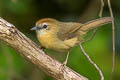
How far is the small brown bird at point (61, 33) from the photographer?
199 inches

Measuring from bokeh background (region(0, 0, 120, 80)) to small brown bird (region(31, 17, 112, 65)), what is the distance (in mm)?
634

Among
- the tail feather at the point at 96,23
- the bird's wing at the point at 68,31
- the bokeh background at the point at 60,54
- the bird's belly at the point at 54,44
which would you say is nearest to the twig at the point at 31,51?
the bird's belly at the point at 54,44

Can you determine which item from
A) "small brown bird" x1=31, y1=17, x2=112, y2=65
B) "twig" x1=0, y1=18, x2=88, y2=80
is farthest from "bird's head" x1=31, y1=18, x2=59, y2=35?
"twig" x1=0, y1=18, x2=88, y2=80

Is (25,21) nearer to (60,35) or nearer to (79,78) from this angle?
(60,35)

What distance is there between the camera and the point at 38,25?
5.24 m

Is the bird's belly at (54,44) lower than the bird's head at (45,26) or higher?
lower

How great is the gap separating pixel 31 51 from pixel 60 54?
2.22m

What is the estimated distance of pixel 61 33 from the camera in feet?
17.2

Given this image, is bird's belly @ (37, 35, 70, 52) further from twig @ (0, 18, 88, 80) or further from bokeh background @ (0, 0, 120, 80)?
bokeh background @ (0, 0, 120, 80)

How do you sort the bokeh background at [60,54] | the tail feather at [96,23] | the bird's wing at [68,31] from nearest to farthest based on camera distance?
the tail feather at [96,23] < the bird's wing at [68,31] < the bokeh background at [60,54]

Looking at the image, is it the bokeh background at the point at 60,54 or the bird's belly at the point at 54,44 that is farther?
the bokeh background at the point at 60,54

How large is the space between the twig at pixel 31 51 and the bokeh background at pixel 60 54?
1.31 m

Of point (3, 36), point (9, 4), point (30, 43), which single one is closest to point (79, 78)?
point (30, 43)

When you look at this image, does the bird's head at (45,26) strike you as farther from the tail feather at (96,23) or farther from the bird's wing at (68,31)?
the tail feather at (96,23)
